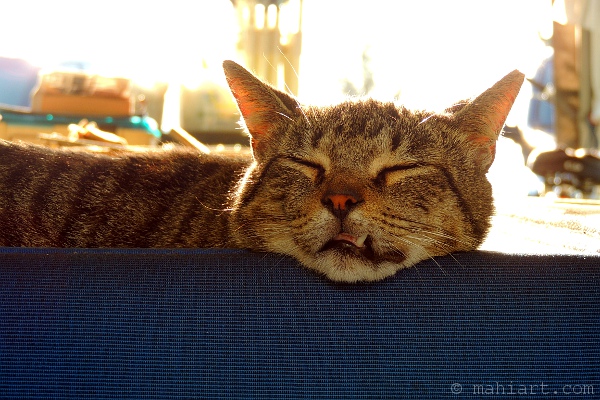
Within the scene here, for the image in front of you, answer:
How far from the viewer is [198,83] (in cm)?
529

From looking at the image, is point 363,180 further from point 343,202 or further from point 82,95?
point 82,95

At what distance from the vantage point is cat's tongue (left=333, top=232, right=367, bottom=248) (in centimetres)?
107

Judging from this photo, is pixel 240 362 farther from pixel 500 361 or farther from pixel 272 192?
pixel 272 192

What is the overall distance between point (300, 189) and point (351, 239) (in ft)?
0.69

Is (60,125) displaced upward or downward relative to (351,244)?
downward

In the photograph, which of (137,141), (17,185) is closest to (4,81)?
(137,141)

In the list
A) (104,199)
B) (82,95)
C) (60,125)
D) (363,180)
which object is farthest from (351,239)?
(82,95)

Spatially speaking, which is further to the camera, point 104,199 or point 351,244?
point 104,199

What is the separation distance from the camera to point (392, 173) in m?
1.18

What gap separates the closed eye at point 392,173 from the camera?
117 cm

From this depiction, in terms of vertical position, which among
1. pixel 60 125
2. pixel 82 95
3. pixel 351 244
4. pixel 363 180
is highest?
pixel 363 180

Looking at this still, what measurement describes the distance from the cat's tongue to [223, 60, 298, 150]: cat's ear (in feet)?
1.39

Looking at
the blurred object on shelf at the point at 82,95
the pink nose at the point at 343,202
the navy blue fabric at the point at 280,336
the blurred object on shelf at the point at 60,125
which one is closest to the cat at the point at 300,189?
the pink nose at the point at 343,202

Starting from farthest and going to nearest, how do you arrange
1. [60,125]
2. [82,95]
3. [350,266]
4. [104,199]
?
1. [82,95]
2. [60,125]
3. [104,199]
4. [350,266]
